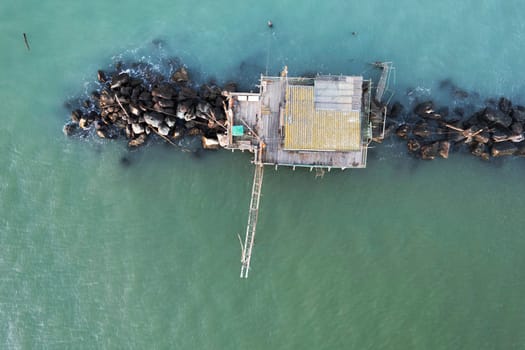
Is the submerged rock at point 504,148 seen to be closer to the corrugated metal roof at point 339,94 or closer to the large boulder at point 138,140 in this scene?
the corrugated metal roof at point 339,94

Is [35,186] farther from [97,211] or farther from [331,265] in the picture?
[331,265]

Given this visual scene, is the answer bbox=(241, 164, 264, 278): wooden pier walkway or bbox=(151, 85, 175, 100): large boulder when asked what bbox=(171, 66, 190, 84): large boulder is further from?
bbox=(241, 164, 264, 278): wooden pier walkway

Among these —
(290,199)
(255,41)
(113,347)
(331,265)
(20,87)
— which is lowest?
(113,347)

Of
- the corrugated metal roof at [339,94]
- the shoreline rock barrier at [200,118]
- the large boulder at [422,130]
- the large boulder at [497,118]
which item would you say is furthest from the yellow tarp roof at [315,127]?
the large boulder at [497,118]

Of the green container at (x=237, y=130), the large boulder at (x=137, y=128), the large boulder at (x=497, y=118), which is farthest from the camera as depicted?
the large boulder at (x=497, y=118)

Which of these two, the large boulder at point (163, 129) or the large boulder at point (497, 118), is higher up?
the large boulder at point (497, 118)

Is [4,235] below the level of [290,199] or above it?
below

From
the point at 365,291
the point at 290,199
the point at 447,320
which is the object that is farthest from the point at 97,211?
the point at 447,320
